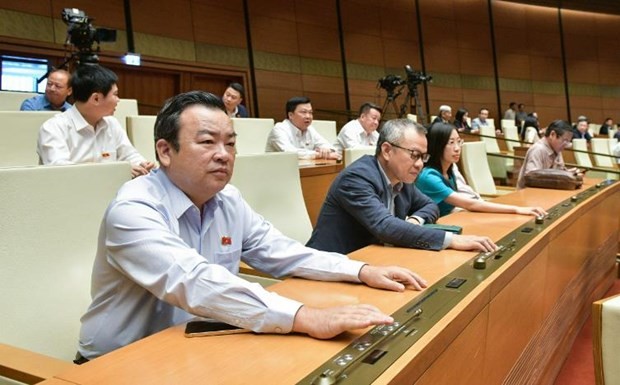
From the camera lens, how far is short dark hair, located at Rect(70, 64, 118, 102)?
2199mm

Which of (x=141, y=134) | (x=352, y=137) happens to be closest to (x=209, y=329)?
(x=141, y=134)

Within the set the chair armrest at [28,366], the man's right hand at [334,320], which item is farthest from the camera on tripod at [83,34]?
the man's right hand at [334,320]

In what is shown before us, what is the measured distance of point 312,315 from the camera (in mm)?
831

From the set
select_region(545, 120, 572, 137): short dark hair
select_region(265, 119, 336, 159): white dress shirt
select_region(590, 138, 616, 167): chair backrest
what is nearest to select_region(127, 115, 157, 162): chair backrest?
select_region(265, 119, 336, 159): white dress shirt

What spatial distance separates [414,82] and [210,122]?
4524 mm

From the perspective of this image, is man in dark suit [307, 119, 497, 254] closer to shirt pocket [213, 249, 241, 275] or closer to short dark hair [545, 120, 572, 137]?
A: shirt pocket [213, 249, 241, 275]

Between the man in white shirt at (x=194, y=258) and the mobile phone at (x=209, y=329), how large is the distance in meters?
0.01

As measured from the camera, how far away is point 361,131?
169 inches

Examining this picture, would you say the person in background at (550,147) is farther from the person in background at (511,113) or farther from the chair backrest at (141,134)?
the person in background at (511,113)

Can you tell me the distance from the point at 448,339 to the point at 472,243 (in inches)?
A: 23.2

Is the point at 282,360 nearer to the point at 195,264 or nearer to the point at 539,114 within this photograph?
the point at 195,264

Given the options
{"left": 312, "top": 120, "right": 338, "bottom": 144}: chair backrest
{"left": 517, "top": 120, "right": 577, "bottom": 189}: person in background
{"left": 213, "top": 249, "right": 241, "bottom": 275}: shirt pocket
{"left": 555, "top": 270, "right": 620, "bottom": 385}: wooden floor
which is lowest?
{"left": 555, "top": 270, "right": 620, "bottom": 385}: wooden floor

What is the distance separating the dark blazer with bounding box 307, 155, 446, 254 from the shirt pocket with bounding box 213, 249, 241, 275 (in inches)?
19.3

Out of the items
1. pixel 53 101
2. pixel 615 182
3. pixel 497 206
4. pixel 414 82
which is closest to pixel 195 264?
pixel 497 206
